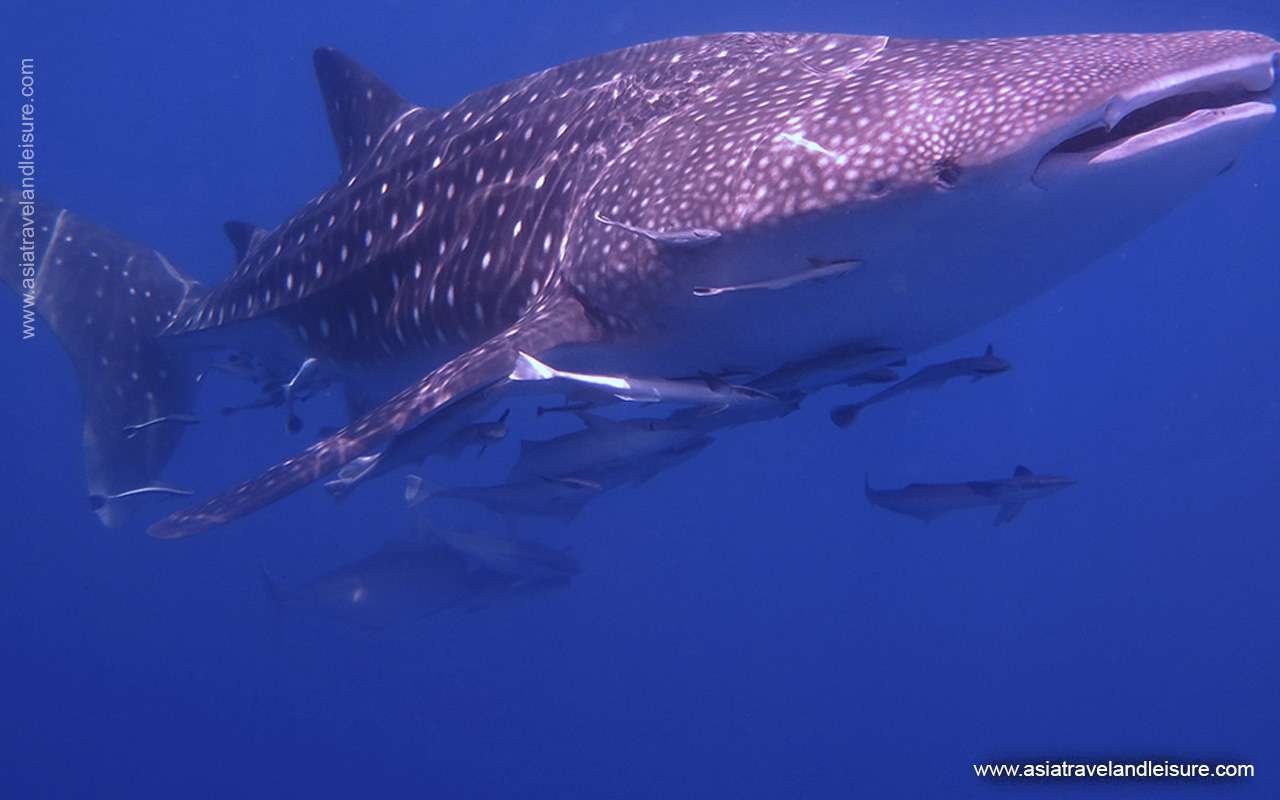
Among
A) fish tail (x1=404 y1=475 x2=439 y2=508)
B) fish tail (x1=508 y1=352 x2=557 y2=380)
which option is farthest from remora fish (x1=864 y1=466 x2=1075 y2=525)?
fish tail (x1=508 y1=352 x2=557 y2=380)

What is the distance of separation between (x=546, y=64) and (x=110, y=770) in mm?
23203

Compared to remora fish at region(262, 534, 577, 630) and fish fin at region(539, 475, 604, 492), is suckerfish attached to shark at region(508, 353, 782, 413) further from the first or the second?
remora fish at region(262, 534, 577, 630)

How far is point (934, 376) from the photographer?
19.1 ft

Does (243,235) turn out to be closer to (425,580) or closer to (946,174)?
(425,580)

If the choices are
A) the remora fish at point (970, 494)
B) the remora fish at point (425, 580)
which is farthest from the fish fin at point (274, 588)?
the remora fish at point (970, 494)

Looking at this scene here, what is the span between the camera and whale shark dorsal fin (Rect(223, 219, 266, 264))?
8352mm

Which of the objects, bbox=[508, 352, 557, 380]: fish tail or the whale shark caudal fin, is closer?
bbox=[508, 352, 557, 380]: fish tail

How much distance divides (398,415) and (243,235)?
465 cm

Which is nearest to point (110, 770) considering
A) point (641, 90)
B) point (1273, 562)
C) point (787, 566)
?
point (787, 566)

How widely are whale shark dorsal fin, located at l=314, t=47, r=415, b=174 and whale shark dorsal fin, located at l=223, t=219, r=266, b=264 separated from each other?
1.26m

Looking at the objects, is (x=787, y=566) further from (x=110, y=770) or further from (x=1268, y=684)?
(x=110, y=770)

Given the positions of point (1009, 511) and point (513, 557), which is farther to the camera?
point (513, 557)

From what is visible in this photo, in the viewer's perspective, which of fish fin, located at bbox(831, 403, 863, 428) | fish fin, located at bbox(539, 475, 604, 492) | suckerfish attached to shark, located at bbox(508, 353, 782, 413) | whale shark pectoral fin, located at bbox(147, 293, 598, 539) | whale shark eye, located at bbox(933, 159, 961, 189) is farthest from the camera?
fish fin, located at bbox(539, 475, 604, 492)

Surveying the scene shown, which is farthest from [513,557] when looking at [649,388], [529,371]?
[649,388]
